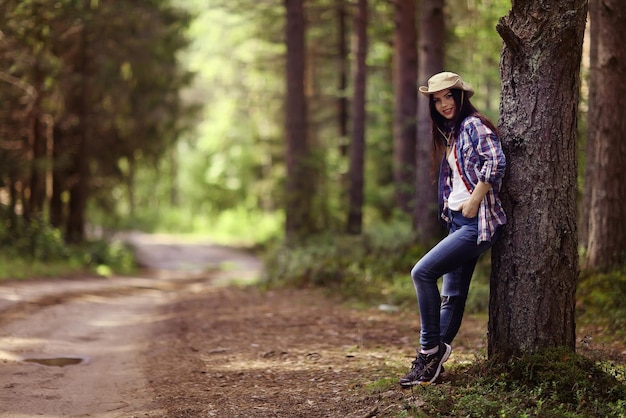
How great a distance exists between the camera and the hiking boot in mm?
5652

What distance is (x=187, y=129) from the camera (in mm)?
25594

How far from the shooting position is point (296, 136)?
18438 mm

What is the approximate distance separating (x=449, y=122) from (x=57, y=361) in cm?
493

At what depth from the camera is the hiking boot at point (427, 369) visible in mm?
5652

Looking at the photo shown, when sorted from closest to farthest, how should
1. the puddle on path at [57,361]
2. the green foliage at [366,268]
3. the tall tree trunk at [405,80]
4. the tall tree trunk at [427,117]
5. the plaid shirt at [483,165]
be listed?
the plaid shirt at [483,165] → the puddle on path at [57,361] → the green foliage at [366,268] → the tall tree trunk at [427,117] → the tall tree trunk at [405,80]

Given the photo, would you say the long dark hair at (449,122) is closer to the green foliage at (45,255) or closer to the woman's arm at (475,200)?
the woman's arm at (475,200)

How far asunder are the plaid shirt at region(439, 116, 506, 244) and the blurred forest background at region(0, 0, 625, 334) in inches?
195

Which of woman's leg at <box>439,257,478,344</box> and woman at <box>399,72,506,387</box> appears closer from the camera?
woman at <box>399,72,506,387</box>

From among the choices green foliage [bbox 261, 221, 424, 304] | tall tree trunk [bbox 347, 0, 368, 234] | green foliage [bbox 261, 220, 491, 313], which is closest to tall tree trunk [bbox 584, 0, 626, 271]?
green foliage [bbox 261, 220, 491, 313]

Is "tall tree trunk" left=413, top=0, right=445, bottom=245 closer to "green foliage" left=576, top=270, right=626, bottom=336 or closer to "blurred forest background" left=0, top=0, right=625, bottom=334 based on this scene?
"blurred forest background" left=0, top=0, right=625, bottom=334

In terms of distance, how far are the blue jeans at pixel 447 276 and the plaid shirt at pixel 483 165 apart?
96 mm

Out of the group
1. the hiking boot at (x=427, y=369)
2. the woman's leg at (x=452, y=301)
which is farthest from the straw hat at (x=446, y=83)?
the hiking boot at (x=427, y=369)

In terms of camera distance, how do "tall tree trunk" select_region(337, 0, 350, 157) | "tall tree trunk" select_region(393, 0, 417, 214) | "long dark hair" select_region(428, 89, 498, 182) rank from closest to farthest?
"long dark hair" select_region(428, 89, 498, 182)
"tall tree trunk" select_region(393, 0, 417, 214)
"tall tree trunk" select_region(337, 0, 350, 157)

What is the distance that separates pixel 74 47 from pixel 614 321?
17.1 metres
